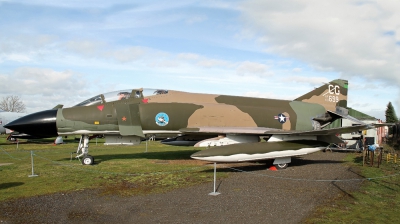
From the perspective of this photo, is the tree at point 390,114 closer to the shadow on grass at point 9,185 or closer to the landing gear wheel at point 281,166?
the landing gear wheel at point 281,166

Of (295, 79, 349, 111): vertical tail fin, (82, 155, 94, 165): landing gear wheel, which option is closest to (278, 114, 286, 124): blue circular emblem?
(295, 79, 349, 111): vertical tail fin

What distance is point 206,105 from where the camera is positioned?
1181 centimetres

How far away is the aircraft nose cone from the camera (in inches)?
402

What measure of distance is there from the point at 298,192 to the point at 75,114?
7694 mm

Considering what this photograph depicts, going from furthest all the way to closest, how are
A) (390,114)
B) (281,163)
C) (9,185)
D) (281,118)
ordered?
(390,114), (281,118), (281,163), (9,185)

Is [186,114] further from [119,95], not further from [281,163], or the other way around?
[281,163]

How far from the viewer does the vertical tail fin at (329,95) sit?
1435 cm

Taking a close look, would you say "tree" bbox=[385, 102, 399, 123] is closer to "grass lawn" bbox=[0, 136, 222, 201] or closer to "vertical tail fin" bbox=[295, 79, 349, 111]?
"vertical tail fin" bbox=[295, 79, 349, 111]

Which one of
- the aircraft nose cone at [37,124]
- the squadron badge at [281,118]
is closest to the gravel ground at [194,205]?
the aircraft nose cone at [37,124]

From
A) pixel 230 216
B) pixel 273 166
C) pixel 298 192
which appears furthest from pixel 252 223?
pixel 273 166

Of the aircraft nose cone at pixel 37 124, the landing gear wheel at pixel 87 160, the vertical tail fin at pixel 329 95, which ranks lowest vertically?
the landing gear wheel at pixel 87 160

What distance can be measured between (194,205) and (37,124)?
679cm

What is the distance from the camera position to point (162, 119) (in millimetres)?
11156

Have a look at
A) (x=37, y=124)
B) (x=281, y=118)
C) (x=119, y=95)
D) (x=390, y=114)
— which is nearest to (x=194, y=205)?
(x=119, y=95)
